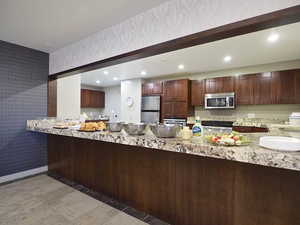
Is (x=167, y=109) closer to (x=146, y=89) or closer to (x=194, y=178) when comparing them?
(x=146, y=89)

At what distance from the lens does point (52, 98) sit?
340cm

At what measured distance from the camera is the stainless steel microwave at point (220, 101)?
443cm

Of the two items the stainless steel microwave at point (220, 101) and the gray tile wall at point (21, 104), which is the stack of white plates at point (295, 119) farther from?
the gray tile wall at point (21, 104)

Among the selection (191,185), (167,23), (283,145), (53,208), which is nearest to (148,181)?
(191,185)

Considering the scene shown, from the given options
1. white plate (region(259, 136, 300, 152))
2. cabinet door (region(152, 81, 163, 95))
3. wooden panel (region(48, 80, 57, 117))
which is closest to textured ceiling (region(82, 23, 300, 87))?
cabinet door (region(152, 81, 163, 95))

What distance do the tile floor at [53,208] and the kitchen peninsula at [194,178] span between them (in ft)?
0.78

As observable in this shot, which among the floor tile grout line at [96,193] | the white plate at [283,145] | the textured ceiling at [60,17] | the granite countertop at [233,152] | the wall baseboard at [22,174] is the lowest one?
the floor tile grout line at [96,193]

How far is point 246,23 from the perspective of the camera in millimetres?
1336

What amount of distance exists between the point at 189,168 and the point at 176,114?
361cm

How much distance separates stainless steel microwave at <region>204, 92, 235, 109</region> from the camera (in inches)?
174

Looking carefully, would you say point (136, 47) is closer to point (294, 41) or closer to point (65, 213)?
point (65, 213)

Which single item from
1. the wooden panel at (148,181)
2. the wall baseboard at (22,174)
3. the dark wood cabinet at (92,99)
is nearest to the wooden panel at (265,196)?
the wooden panel at (148,181)

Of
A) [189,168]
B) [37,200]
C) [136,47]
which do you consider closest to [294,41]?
[136,47]

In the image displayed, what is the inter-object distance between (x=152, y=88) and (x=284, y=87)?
11.7 feet
